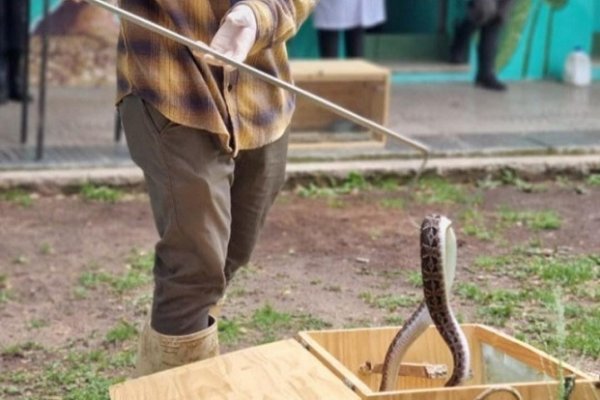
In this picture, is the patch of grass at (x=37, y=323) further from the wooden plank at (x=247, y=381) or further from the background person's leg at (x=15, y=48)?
A: the background person's leg at (x=15, y=48)

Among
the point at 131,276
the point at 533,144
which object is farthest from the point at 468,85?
the point at 131,276

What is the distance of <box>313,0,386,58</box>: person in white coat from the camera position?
9984mm

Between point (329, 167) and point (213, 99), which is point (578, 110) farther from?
point (213, 99)

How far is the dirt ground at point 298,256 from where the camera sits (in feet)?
16.4

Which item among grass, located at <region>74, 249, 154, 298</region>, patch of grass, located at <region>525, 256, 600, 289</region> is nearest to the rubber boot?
grass, located at <region>74, 249, 154, 298</region>

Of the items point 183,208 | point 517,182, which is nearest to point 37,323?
point 183,208

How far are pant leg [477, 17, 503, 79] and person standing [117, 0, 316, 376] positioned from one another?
7.14 m

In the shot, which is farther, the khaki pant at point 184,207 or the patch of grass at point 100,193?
the patch of grass at point 100,193

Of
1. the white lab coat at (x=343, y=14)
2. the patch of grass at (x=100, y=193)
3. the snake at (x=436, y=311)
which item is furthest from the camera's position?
the white lab coat at (x=343, y=14)

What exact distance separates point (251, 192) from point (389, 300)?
1.72 metres

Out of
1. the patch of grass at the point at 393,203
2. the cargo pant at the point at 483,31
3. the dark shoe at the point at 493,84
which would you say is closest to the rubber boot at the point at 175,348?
the patch of grass at the point at 393,203

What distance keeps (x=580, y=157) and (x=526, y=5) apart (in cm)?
360

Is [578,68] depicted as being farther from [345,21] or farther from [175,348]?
[175,348]

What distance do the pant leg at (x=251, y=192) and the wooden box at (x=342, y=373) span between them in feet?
1.62
